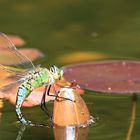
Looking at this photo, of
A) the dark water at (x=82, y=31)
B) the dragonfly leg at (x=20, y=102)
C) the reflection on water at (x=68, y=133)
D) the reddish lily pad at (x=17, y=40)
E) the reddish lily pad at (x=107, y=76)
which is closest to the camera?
the reflection on water at (x=68, y=133)

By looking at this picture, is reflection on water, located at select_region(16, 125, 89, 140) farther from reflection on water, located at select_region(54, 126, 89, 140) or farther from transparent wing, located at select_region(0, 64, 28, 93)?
transparent wing, located at select_region(0, 64, 28, 93)

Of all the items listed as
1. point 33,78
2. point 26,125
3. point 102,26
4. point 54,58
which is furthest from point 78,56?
point 26,125

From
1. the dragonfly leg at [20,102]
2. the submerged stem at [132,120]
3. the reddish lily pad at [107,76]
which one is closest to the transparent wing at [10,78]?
the dragonfly leg at [20,102]

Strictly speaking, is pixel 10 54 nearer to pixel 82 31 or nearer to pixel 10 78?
pixel 10 78

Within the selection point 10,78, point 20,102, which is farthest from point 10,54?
point 20,102

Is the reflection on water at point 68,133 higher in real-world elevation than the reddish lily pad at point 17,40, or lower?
lower

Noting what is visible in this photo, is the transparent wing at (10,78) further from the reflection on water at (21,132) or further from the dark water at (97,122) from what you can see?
the reflection on water at (21,132)
